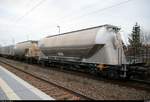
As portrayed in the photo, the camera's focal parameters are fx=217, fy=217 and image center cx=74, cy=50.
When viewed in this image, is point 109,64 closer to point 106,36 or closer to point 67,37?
point 106,36

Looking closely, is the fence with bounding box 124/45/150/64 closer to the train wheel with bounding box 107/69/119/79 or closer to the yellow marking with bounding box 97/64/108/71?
the train wheel with bounding box 107/69/119/79

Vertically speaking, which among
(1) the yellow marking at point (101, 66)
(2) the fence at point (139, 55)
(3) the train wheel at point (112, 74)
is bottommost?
(3) the train wheel at point (112, 74)

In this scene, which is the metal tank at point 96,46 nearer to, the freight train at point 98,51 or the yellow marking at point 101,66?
the freight train at point 98,51

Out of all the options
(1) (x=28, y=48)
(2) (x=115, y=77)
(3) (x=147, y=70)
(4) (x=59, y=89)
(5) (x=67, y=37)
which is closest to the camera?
(4) (x=59, y=89)

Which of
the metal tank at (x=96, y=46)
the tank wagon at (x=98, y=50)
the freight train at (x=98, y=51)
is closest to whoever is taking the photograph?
the freight train at (x=98, y=51)

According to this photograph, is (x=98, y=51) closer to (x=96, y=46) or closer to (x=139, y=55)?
(x=96, y=46)

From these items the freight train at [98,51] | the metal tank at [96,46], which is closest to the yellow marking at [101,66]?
the freight train at [98,51]

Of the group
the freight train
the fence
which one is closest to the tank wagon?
the freight train

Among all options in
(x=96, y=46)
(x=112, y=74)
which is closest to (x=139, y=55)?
(x=112, y=74)

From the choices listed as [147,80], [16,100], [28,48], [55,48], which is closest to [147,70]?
[147,80]

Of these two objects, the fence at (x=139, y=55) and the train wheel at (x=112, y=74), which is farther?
the fence at (x=139, y=55)

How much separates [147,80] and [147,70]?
2.00 meters

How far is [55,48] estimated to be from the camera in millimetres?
21672

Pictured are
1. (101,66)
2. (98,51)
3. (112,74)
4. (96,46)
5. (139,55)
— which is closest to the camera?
(112,74)
